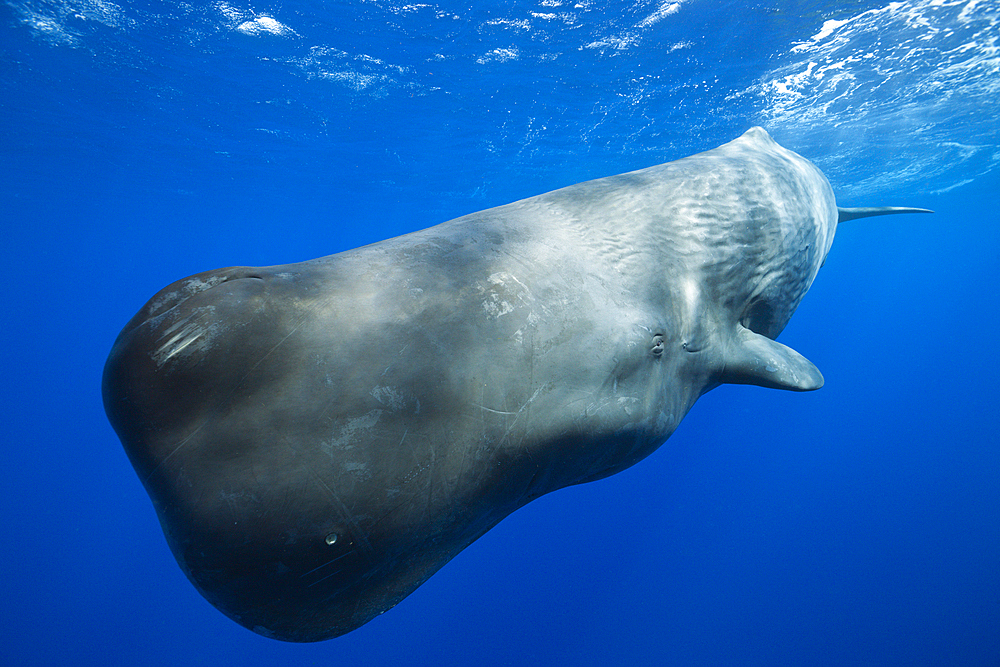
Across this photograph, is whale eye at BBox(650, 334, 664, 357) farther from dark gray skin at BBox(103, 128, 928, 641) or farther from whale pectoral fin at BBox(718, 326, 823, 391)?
whale pectoral fin at BBox(718, 326, 823, 391)

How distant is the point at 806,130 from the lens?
62.8 feet

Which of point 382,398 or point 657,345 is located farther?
point 657,345

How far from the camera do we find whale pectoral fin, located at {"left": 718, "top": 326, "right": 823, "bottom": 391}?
2805mm

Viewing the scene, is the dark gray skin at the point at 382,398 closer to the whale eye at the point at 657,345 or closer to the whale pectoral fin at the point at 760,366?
the whale eye at the point at 657,345

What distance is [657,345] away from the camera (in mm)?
2205

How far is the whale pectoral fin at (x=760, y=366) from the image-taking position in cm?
280

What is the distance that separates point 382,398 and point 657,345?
1307 mm

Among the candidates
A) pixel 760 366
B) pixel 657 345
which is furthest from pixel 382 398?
pixel 760 366

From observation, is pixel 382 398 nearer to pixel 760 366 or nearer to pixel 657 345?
pixel 657 345

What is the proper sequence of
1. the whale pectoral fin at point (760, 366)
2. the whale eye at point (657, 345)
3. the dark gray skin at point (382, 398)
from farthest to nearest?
the whale pectoral fin at point (760, 366)
the whale eye at point (657, 345)
the dark gray skin at point (382, 398)

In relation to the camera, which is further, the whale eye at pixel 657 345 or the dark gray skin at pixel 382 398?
the whale eye at pixel 657 345

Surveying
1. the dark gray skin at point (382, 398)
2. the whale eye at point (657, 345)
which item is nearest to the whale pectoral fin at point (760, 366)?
the dark gray skin at point (382, 398)

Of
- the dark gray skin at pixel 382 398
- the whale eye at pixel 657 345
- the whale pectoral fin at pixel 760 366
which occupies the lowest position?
the dark gray skin at pixel 382 398

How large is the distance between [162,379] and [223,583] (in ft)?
1.95
